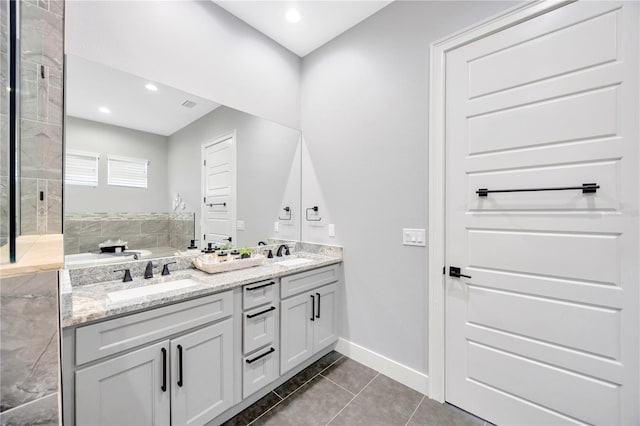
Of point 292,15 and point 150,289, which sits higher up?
point 292,15

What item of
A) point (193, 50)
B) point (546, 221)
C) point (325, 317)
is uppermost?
point (193, 50)

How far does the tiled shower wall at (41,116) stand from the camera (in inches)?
50.0

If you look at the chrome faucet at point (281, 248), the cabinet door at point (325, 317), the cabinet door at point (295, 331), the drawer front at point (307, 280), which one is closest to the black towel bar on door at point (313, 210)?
the chrome faucet at point (281, 248)

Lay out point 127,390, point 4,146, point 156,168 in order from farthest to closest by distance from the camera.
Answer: point 156,168
point 127,390
point 4,146

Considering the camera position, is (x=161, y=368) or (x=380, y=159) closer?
(x=161, y=368)

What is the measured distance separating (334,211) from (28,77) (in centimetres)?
210

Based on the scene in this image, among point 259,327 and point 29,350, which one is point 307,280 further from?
point 29,350

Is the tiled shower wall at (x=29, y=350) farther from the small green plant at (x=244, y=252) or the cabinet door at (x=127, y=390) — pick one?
the small green plant at (x=244, y=252)

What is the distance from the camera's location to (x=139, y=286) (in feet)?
5.10

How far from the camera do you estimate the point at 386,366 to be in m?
2.09

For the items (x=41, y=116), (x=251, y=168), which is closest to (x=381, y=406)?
(x=251, y=168)

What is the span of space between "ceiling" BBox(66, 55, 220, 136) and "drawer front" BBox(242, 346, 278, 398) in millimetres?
1707

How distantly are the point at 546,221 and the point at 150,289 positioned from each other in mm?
2326

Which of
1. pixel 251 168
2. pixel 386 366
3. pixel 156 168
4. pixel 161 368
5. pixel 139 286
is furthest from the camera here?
pixel 251 168
